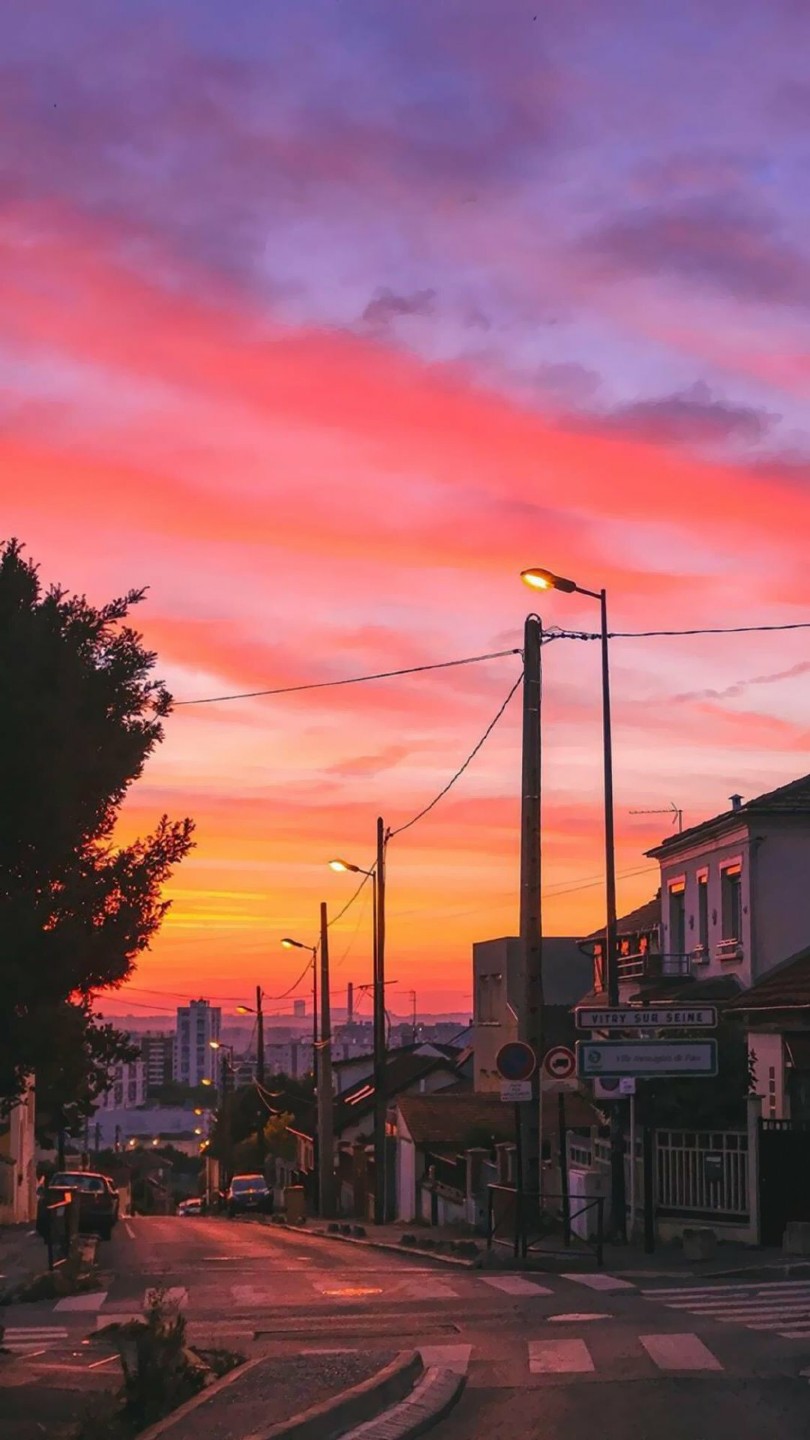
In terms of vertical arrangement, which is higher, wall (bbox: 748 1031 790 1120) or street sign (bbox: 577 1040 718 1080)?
street sign (bbox: 577 1040 718 1080)

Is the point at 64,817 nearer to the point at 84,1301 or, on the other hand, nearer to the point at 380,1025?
the point at 84,1301

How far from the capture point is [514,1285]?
19688 millimetres

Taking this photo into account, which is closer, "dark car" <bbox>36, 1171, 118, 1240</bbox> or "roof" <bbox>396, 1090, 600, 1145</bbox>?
"dark car" <bbox>36, 1171, 118, 1240</bbox>

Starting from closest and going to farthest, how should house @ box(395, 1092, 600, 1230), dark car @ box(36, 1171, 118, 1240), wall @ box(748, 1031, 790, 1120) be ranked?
wall @ box(748, 1031, 790, 1120)
dark car @ box(36, 1171, 118, 1240)
house @ box(395, 1092, 600, 1230)

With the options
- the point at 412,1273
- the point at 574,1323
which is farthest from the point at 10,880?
the point at 412,1273

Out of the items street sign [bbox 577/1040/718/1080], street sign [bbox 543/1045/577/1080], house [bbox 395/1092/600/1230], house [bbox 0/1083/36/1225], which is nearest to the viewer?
street sign [bbox 543/1045/577/1080]

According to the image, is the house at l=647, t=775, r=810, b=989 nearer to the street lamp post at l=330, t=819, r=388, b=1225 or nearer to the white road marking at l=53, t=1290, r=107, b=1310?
the street lamp post at l=330, t=819, r=388, b=1225

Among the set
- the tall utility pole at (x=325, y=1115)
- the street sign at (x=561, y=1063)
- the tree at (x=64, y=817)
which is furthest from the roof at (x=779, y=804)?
the tree at (x=64, y=817)

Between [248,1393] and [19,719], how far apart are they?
15.2 feet

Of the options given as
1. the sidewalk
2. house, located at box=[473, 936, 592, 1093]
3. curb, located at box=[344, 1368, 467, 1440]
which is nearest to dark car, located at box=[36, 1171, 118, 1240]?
the sidewalk

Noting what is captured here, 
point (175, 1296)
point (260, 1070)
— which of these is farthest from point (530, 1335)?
point (260, 1070)

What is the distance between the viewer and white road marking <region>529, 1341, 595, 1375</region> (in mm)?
11977

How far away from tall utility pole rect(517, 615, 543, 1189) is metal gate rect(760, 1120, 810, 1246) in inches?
130

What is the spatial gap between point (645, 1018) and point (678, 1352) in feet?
39.2
